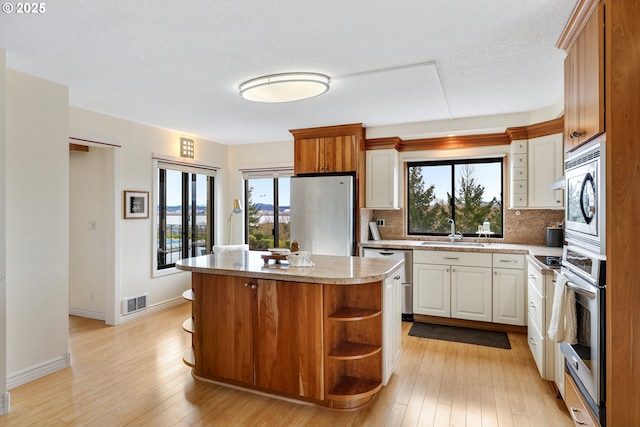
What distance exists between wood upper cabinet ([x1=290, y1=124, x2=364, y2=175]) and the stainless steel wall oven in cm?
287

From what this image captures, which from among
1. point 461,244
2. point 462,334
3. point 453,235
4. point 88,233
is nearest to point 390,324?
point 462,334

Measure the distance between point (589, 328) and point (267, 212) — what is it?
4.76m

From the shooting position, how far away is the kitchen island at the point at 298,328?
2383mm

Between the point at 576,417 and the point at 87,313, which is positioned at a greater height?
the point at 576,417

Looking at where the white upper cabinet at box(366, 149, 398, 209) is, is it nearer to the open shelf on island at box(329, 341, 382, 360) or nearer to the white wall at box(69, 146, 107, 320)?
the open shelf on island at box(329, 341, 382, 360)

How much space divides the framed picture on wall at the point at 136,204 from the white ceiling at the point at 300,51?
1.07m

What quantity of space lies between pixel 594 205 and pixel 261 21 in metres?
2.04

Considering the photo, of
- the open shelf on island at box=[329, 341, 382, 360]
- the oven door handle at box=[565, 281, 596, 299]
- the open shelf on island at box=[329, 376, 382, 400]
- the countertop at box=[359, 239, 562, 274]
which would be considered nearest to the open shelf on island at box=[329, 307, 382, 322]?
the open shelf on island at box=[329, 341, 382, 360]

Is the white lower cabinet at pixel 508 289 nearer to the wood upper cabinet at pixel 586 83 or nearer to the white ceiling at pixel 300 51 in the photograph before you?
the white ceiling at pixel 300 51

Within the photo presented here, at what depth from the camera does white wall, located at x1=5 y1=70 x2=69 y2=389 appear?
108 inches

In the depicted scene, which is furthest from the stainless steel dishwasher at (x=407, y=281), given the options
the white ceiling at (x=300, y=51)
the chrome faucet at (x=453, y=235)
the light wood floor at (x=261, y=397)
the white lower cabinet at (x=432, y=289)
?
the white ceiling at (x=300, y=51)

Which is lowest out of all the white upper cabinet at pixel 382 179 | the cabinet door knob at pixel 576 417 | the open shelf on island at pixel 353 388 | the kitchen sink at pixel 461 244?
the open shelf on island at pixel 353 388

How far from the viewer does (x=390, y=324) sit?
2.67 m

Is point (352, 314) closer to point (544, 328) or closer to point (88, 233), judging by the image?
point (544, 328)
